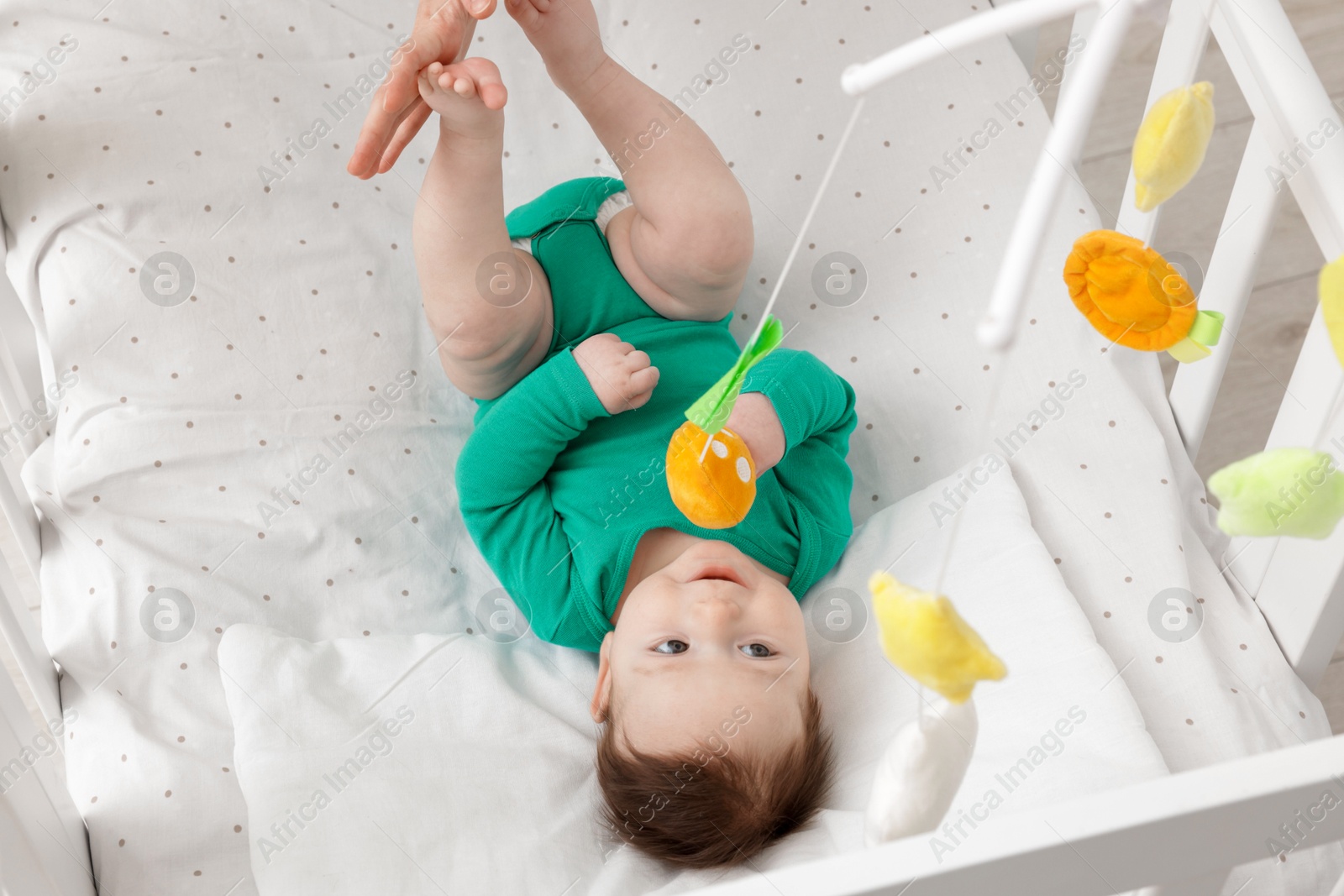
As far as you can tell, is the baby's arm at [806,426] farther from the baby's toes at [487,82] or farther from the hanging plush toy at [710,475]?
the baby's toes at [487,82]

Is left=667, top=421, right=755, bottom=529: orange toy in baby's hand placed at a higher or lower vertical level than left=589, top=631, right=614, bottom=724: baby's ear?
higher

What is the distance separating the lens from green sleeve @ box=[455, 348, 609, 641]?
1.02 m

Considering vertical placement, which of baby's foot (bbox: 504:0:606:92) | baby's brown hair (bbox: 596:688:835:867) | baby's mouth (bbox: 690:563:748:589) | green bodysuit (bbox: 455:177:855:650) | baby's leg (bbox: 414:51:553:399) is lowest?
baby's brown hair (bbox: 596:688:835:867)

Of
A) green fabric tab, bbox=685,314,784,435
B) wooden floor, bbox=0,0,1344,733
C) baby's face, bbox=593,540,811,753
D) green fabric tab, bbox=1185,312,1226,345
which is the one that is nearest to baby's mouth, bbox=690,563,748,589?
baby's face, bbox=593,540,811,753

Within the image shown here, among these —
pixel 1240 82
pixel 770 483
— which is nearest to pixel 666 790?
pixel 770 483

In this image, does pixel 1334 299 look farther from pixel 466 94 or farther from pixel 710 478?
pixel 466 94

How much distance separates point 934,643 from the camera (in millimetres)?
452

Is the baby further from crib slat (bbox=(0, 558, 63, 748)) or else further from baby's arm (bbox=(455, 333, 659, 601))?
crib slat (bbox=(0, 558, 63, 748))

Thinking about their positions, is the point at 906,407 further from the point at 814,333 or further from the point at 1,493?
the point at 1,493

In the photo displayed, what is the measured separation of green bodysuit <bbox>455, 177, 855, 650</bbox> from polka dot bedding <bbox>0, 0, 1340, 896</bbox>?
0.30 feet

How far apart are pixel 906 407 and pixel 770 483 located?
0.18 meters

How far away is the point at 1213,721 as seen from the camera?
0.89 m

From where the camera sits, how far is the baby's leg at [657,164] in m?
1.04

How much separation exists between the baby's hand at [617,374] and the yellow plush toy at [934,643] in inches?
22.0
